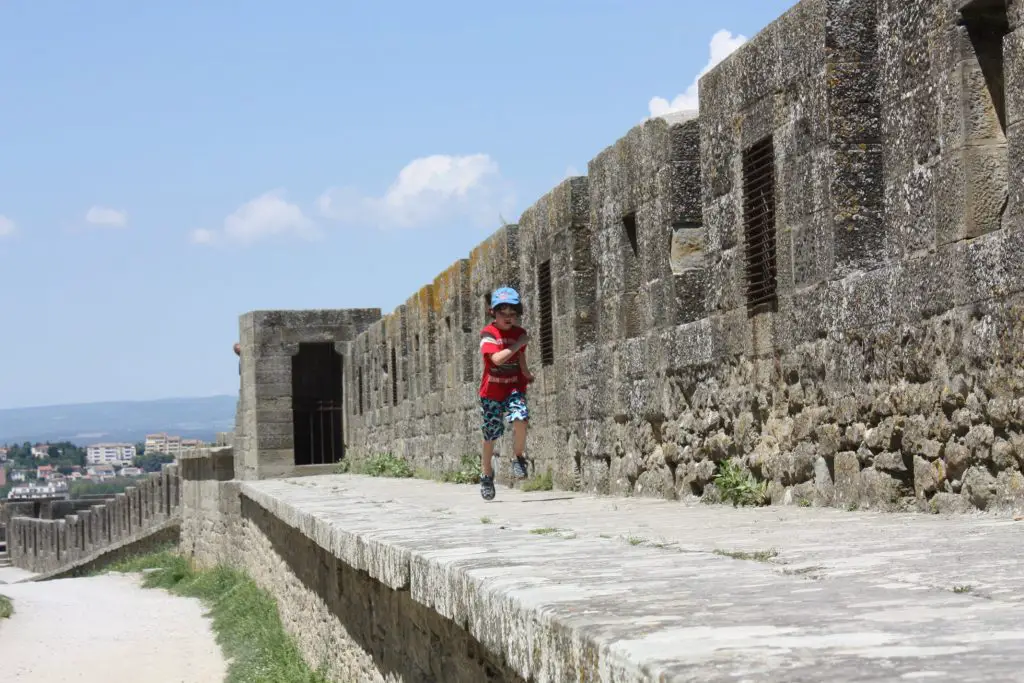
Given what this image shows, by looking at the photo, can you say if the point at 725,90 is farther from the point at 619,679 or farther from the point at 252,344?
the point at 252,344

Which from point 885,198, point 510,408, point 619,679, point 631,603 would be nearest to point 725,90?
point 885,198

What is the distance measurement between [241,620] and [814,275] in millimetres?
11869

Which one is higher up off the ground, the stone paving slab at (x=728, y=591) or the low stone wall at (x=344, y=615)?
the stone paving slab at (x=728, y=591)

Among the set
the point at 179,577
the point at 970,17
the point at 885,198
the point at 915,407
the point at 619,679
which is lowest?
the point at 179,577

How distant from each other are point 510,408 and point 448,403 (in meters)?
4.93

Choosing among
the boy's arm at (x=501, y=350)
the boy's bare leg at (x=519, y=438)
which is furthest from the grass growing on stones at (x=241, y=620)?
the boy's arm at (x=501, y=350)

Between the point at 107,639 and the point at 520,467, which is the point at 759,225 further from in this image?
the point at 107,639

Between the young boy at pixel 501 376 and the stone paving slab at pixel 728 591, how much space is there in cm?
274

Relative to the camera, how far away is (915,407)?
18.0 ft

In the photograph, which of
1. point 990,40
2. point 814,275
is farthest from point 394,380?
point 990,40

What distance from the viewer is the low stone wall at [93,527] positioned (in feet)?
102

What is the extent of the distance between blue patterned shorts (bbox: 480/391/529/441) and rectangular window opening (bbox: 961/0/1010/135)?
4.84 m

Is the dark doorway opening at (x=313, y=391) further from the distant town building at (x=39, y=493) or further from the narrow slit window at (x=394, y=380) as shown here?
the distant town building at (x=39, y=493)

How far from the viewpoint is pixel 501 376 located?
960 centimetres
